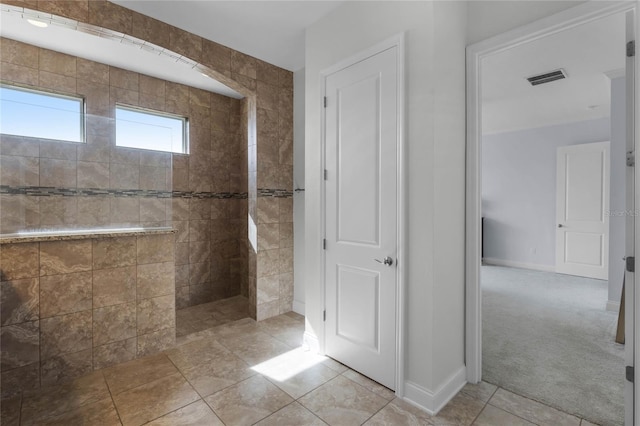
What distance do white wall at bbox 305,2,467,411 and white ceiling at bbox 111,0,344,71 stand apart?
0.63 meters

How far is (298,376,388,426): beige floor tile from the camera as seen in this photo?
6.20 feet

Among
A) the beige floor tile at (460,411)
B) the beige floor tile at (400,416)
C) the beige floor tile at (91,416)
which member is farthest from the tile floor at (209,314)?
the beige floor tile at (460,411)

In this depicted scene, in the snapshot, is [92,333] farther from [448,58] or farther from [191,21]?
[448,58]

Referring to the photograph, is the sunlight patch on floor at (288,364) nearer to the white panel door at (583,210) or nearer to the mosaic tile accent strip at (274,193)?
the mosaic tile accent strip at (274,193)

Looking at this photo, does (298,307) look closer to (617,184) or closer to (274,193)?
(274,193)

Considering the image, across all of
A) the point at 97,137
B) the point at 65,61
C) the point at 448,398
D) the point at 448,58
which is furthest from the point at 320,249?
the point at 65,61

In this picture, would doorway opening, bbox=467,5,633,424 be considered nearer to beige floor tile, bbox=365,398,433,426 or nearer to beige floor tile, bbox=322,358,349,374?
beige floor tile, bbox=365,398,433,426

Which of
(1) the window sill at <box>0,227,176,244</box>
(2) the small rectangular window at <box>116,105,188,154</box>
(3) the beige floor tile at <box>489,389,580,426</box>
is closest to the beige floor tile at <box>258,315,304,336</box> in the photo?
(1) the window sill at <box>0,227,176,244</box>

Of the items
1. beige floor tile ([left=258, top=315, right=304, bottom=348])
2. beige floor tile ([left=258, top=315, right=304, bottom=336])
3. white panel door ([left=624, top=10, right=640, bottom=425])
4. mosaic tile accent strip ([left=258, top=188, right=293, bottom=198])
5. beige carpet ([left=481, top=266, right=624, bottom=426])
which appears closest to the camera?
white panel door ([left=624, top=10, right=640, bottom=425])

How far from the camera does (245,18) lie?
2.68 metres

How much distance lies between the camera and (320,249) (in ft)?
8.76

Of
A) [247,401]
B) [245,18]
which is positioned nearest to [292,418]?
[247,401]

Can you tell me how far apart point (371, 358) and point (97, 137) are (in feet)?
9.71

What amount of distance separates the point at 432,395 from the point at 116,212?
283 centimetres
